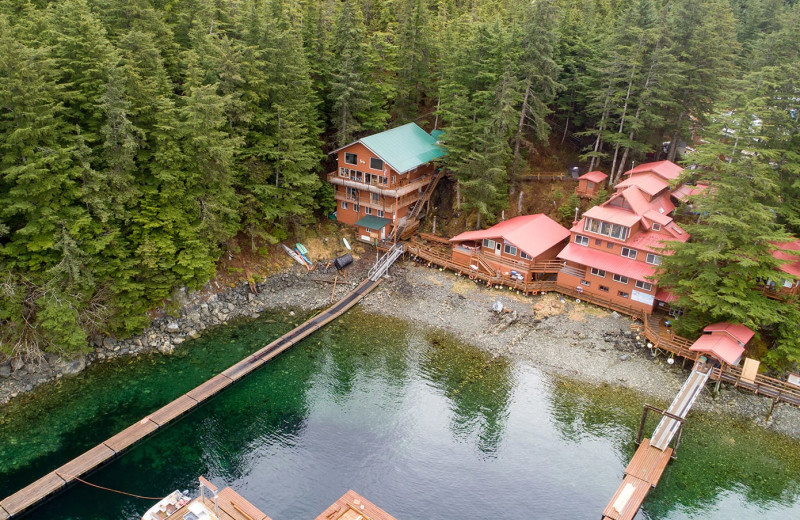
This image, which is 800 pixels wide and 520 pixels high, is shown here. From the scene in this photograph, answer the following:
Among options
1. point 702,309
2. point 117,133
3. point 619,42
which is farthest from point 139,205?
point 619,42

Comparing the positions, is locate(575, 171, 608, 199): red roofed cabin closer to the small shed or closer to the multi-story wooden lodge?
the multi-story wooden lodge

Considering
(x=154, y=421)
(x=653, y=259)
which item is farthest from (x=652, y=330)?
(x=154, y=421)

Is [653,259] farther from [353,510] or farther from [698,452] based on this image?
[353,510]

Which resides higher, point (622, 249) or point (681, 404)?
point (622, 249)

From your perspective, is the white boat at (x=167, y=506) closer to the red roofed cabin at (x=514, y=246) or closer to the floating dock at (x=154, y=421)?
the floating dock at (x=154, y=421)

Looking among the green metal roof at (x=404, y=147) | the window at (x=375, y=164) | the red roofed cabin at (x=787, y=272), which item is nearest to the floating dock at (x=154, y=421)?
the window at (x=375, y=164)

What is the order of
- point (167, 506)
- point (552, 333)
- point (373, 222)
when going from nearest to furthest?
point (167, 506), point (552, 333), point (373, 222)
